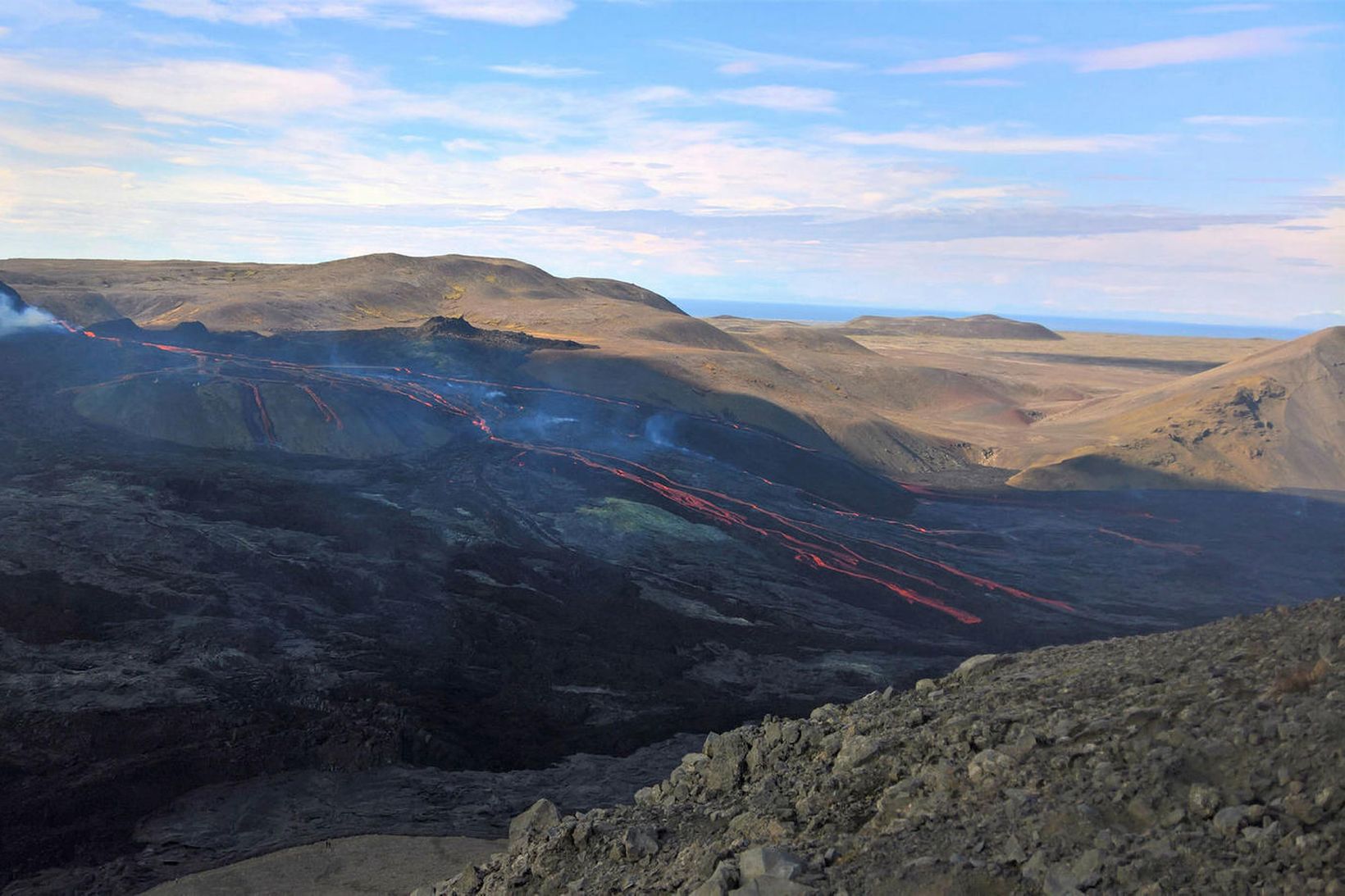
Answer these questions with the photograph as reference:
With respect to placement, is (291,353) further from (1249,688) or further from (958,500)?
(1249,688)

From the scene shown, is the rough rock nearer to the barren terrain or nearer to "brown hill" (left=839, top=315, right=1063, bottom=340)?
the barren terrain

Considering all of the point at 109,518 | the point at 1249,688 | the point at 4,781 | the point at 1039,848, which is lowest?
the point at 4,781

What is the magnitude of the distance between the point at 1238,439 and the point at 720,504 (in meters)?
29.9

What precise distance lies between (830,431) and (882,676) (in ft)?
102

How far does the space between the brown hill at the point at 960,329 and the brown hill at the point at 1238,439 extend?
11227 centimetres

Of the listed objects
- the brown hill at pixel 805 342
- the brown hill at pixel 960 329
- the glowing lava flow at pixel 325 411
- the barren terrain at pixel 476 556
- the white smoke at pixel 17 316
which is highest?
the brown hill at pixel 960 329

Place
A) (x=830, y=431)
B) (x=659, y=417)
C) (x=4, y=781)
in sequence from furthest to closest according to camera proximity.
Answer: (x=830, y=431) → (x=659, y=417) → (x=4, y=781)

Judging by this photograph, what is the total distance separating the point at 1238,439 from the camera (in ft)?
163

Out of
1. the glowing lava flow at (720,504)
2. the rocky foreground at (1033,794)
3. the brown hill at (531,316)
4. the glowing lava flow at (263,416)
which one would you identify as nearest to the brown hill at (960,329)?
the brown hill at (531,316)

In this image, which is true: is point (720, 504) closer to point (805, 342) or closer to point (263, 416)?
point (263, 416)

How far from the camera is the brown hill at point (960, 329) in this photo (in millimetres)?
174875

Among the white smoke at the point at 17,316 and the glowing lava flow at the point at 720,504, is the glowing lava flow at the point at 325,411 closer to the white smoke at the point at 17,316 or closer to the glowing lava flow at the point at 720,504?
the glowing lava flow at the point at 720,504

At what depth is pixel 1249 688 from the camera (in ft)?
27.0

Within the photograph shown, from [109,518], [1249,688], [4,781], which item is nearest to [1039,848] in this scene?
[1249,688]
